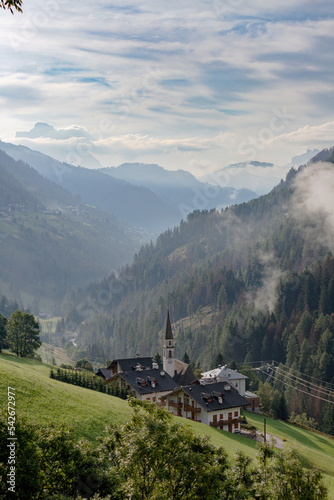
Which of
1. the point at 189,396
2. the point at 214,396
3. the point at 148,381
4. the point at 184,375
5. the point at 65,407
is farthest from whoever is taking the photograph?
the point at 184,375

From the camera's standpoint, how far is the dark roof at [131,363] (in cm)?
9906

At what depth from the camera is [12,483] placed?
72.3ft

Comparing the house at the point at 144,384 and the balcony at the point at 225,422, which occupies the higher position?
the house at the point at 144,384

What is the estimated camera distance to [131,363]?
3996 inches

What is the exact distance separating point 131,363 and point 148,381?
12696mm

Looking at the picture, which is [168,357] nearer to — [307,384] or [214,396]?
[214,396]

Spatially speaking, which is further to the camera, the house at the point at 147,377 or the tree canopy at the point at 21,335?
the tree canopy at the point at 21,335

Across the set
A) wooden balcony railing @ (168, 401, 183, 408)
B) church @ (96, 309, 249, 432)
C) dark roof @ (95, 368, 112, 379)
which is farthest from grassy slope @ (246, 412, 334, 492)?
dark roof @ (95, 368, 112, 379)

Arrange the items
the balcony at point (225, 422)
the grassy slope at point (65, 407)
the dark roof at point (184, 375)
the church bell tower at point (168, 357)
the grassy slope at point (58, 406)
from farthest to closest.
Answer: the church bell tower at point (168, 357), the dark roof at point (184, 375), the balcony at point (225, 422), the grassy slope at point (65, 407), the grassy slope at point (58, 406)

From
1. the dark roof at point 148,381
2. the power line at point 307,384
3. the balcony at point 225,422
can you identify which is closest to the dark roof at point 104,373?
the dark roof at point 148,381

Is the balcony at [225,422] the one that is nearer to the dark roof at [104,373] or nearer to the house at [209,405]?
the house at [209,405]

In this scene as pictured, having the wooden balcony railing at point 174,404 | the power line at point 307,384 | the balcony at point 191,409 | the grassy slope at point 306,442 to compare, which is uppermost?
the balcony at point 191,409

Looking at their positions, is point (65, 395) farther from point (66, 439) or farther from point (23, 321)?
point (23, 321)

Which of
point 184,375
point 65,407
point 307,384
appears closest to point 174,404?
point 184,375
